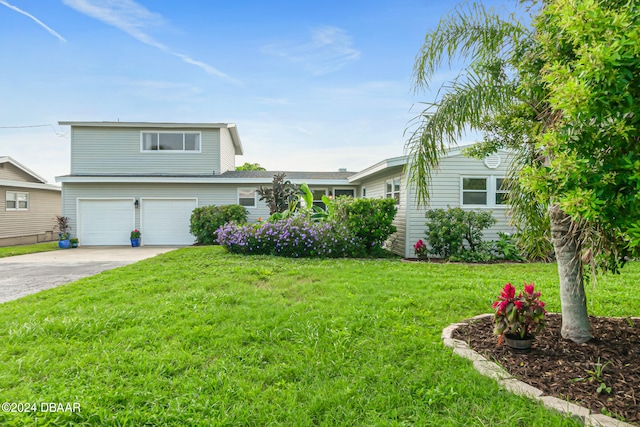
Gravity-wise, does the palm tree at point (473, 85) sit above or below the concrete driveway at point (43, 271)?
above

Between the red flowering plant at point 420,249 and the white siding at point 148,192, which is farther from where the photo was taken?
the white siding at point 148,192

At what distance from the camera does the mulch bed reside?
2.47 metres

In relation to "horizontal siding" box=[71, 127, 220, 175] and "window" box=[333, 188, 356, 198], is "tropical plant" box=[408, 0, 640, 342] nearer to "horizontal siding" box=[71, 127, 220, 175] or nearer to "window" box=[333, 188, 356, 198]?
"window" box=[333, 188, 356, 198]

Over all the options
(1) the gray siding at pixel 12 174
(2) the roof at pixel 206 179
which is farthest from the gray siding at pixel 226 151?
(1) the gray siding at pixel 12 174

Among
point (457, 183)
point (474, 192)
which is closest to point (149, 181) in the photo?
point (457, 183)

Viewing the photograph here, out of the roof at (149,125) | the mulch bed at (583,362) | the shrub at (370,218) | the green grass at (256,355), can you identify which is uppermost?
the roof at (149,125)

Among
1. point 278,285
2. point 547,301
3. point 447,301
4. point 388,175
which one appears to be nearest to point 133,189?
point 388,175

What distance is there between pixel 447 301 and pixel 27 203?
2215 centimetres

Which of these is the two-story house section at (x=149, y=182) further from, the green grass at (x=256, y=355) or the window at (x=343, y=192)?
the green grass at (x=256, y=355)

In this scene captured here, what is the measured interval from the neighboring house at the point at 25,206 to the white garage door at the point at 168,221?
23.4ft

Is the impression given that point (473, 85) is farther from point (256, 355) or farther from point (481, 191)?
point (481, 191)

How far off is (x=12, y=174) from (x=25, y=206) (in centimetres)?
173

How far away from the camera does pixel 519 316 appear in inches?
127

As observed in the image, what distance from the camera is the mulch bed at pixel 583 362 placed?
247 cm
